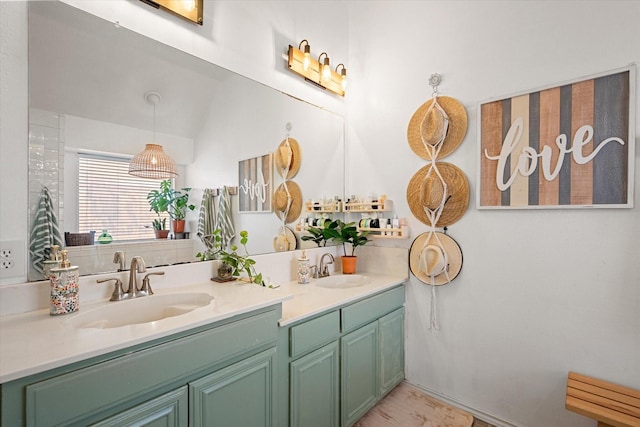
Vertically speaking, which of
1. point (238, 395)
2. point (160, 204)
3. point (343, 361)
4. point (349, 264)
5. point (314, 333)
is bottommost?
point (343, 361)

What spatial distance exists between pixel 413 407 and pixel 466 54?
7.63 ft

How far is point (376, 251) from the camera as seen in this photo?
7.94 feet

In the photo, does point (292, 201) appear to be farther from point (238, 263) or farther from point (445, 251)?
point (445, 251)

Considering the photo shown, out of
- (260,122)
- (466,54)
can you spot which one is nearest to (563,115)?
(466,54)

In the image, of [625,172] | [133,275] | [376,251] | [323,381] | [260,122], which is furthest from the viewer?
[376,251]

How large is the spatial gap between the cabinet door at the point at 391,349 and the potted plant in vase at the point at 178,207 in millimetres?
1344

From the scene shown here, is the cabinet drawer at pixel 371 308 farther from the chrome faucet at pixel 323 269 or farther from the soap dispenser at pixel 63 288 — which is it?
the soap dispenser at pixel 63 288

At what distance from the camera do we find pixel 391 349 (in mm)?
2133

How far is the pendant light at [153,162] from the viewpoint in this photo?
1475 mm

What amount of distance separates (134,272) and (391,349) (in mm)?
1654

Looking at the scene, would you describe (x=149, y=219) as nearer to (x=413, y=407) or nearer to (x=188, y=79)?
(x=188, y=79)

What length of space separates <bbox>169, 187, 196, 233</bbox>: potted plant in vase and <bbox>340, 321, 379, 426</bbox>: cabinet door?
107cm

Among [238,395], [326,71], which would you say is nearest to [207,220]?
[238,395]

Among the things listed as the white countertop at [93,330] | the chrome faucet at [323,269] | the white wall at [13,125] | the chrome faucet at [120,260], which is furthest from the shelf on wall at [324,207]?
the white wall at [13,125]
